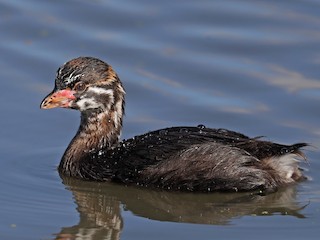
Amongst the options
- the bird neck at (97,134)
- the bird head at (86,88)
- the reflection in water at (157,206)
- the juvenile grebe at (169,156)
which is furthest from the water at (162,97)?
the bird head at (86,88)

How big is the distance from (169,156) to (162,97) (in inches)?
85.1

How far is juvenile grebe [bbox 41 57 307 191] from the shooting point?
1172 cm

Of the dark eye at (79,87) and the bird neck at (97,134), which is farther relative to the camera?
the bird neck at (97,134)

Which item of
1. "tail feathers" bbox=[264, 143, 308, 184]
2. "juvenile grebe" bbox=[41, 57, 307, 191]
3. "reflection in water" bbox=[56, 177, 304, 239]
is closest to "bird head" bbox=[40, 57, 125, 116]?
"juvenile grebe" bbox=[41, 57, 307, 191]

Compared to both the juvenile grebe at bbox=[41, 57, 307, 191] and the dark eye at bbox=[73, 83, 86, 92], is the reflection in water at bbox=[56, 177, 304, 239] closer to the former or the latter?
the juvenile grebe at bbox=[41, 57, 307, 191]

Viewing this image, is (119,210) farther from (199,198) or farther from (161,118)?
(161,118)

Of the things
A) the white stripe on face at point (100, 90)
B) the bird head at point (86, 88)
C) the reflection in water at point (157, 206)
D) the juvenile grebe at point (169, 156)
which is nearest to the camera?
the reflection in water at point (157, 206)

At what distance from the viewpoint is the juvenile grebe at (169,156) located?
11719mm

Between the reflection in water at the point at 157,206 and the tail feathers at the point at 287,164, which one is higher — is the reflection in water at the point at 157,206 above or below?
below

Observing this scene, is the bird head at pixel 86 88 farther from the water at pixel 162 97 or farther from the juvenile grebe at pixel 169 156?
the water at pixel 162 97

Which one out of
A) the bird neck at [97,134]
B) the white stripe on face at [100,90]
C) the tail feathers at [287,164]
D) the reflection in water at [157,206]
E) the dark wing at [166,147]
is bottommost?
the reflection in water at [157,206]

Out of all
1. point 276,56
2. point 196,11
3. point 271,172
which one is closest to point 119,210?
point 271,172

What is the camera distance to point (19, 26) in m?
15.7

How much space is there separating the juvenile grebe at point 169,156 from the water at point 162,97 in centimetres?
15
